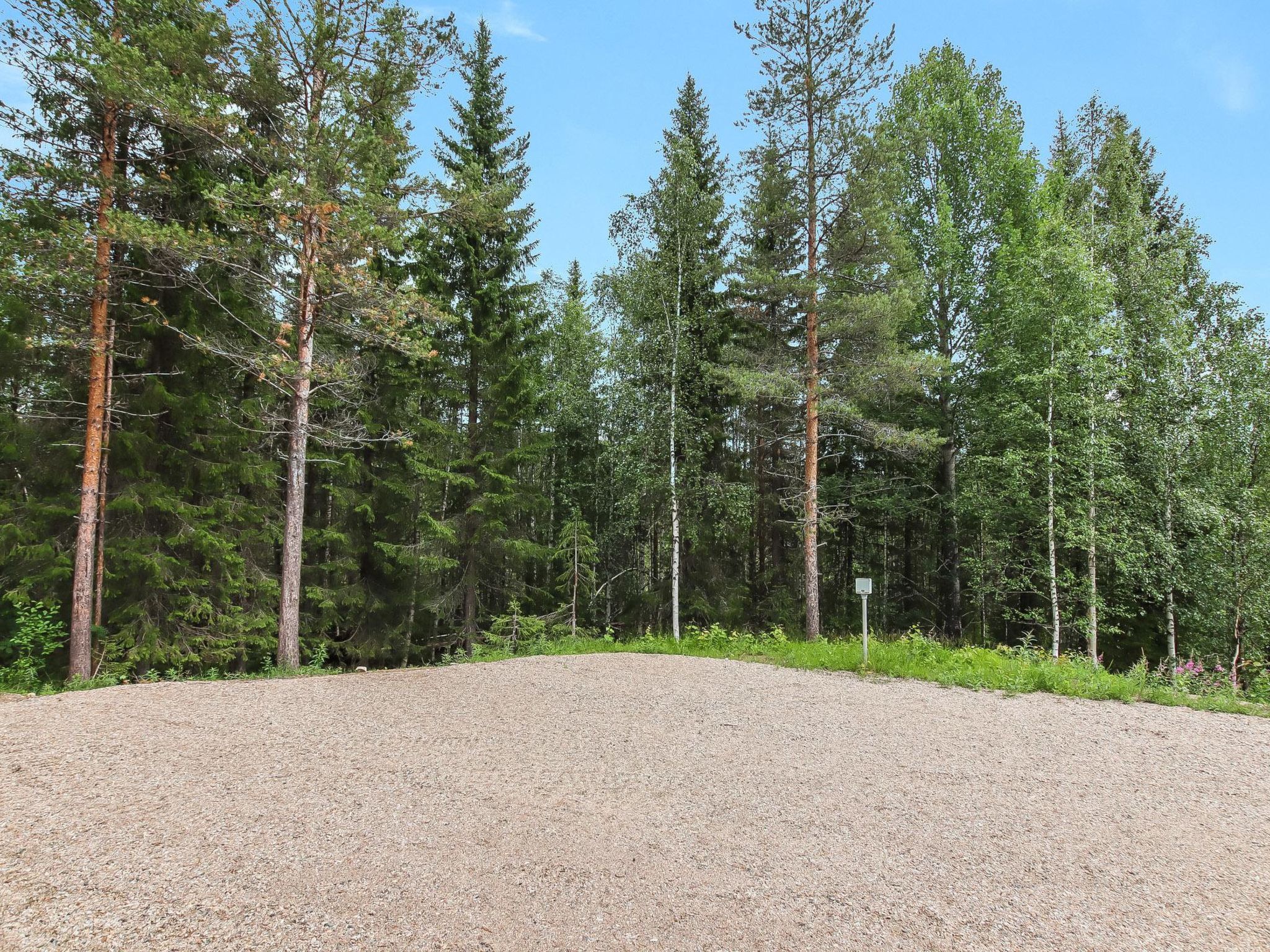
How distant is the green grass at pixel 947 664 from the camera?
6.71 metres

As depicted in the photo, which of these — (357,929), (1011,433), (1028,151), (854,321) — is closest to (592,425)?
(854,321)

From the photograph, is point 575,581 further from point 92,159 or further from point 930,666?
point 92,159

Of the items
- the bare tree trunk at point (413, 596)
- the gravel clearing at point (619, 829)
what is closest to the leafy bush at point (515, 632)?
the bare tree trunk at point (413, 596)

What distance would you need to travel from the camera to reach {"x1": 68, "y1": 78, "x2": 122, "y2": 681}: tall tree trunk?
814 cm

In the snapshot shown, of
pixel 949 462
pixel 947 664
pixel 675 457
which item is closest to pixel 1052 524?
pixel 949 462

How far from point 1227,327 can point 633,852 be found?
718 inches

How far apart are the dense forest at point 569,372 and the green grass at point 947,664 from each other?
2.03 m

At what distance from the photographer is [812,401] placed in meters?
11.7

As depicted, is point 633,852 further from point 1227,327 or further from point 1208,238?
point 1208,238

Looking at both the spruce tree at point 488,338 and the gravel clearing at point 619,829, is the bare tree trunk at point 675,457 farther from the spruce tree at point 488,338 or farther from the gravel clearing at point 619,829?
the gravel clearing at point 619,829

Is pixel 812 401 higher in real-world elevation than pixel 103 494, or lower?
higher

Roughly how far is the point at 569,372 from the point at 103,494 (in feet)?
38.6

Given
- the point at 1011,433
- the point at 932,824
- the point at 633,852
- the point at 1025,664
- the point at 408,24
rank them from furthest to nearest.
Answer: the point at 1011,433
the point at 408,24
the point at 1025,664
the point at 932,824
the point at 633,852

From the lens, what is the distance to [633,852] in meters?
3.02
